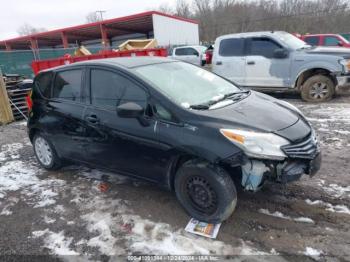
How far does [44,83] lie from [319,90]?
6.56m

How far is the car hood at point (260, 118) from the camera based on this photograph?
275cm

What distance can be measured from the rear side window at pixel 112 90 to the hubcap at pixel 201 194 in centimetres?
96

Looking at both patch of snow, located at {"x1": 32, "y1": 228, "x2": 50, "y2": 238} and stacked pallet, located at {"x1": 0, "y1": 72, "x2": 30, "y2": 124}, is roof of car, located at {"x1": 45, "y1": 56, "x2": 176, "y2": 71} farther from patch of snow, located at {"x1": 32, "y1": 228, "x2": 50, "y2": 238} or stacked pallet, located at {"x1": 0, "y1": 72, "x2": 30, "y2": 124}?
stacked pallet, located at {"x1": 0, "y1": 72, "x2": 30, "y2": 124}

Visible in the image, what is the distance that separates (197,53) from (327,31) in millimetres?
28174

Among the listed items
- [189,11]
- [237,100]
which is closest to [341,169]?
[237,100]

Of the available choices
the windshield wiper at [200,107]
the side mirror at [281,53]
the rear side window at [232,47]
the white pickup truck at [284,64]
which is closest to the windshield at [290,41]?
the white pickup truck at [284,64]

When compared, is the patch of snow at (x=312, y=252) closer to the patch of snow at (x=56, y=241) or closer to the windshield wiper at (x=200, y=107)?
the windshield wiper at (x=200, y=107)

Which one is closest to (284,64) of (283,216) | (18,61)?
(283,216)

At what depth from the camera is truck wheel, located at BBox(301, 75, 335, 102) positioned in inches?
296

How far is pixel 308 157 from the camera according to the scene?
276cm

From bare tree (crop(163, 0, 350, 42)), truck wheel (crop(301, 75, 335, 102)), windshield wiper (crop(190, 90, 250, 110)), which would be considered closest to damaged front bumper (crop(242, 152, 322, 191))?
windshield wiper (crop(190, 90, 250, 110))

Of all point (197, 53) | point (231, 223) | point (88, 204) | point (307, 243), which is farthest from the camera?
point (197, 53)

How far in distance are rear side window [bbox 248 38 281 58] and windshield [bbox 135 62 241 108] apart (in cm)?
459

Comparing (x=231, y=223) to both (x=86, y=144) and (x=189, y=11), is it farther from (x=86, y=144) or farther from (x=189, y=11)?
(x=189, y=11)
